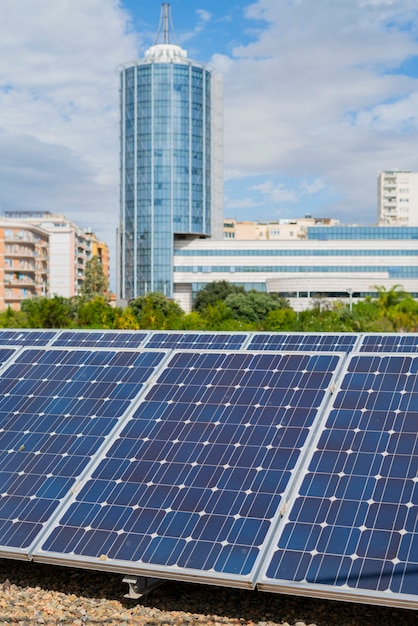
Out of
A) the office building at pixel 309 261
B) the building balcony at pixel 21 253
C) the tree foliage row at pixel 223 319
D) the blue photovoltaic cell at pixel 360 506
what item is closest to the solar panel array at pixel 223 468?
the blue photovoltaic cell at pixel 360 506

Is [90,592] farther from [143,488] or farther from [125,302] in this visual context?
[125,302]

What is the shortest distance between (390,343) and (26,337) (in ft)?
29.0

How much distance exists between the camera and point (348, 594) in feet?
30.4

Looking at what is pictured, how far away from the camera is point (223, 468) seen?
Result: 38.0ft

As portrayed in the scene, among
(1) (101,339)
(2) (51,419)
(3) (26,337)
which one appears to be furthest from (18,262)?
(2) (51,419)

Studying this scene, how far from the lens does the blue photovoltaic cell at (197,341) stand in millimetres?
17134

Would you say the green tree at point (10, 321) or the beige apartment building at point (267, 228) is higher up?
the beige apartment building at point (267, 228)

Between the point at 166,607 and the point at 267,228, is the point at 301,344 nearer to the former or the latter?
the point at 166,607

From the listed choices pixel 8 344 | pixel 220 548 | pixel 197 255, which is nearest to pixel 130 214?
pixel 197 255

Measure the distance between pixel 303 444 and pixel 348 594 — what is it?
2734 millimetres

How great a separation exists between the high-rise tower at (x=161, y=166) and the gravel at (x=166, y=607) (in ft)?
452

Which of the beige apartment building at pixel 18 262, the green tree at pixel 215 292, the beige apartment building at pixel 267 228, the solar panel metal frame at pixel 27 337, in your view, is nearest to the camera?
the solar panel metal frame at pixel 27 337

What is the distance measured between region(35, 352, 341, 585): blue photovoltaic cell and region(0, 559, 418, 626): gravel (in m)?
0.68

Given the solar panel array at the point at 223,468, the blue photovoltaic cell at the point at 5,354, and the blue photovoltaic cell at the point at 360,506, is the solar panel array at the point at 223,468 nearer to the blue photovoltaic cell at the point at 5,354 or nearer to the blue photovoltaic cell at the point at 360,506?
the blue photovoltaic cell at the point at 360,506
